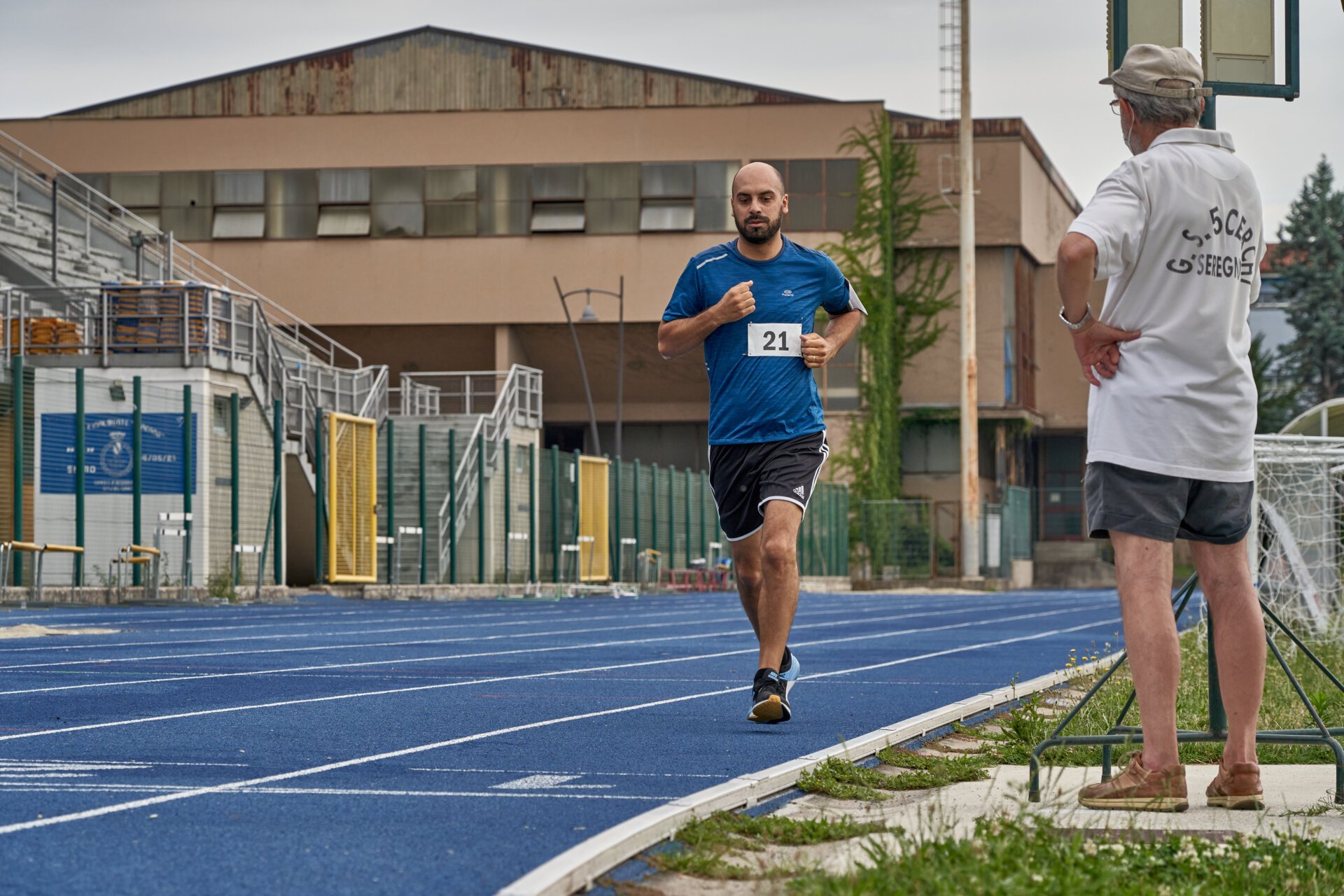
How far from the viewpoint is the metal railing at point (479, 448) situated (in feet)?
109

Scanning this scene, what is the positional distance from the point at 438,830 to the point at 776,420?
10.7 ft

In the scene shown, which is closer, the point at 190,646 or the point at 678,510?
the point at 190,646

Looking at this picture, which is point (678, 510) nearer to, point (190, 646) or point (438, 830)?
point (190, 646)

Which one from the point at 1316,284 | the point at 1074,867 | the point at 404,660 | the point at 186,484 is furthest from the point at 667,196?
the point at 1074,867

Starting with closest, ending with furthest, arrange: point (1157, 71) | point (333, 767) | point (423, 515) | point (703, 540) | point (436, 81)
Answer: point (1157, 71) → point (333, 767) → point (423, 515) → point (703, 540) → point (436, 81)

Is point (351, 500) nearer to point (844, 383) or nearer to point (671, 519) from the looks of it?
point (671, 519)

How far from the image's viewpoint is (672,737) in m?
7.03

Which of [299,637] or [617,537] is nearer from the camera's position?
[299,637]

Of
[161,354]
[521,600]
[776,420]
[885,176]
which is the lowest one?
[521,600]

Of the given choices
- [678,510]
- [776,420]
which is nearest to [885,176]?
[678,510]

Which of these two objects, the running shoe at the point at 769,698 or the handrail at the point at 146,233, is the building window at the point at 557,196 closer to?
the handrail at the point at 146,233

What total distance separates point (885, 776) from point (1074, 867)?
2.05 m

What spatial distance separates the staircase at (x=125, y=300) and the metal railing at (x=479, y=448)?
2406mm

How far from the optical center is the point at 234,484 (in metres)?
26.5
